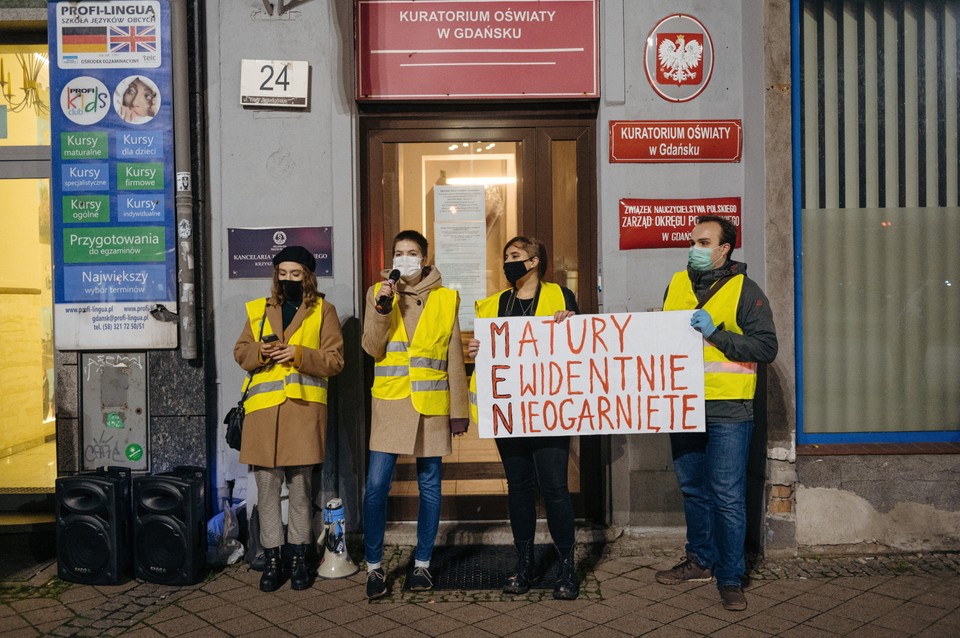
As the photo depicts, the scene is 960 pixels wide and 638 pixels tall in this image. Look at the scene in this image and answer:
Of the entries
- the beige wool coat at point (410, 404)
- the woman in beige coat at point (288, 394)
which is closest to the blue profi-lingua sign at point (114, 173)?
the woman in beige coat at point (288, 394)

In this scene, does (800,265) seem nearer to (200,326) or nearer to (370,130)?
(370,130)

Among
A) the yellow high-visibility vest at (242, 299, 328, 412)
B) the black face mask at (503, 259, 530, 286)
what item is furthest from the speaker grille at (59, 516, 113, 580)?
the black face mask at (503, 259, 530, 286)

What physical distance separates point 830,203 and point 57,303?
5.43m

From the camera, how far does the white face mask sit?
4410 mm

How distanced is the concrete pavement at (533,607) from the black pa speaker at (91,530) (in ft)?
0.32

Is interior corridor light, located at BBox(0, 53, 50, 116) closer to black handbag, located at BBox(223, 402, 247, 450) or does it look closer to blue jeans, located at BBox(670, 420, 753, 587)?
black handbag, located at BBox(223, 402, 247, 450)

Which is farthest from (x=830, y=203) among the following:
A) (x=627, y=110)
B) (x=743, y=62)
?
(x=627, y=110)

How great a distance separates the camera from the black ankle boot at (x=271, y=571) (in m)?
4.57

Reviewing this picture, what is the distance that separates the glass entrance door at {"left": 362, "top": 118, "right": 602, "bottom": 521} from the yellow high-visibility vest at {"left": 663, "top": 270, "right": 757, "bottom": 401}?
1445mm

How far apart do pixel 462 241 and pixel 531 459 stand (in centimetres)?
194

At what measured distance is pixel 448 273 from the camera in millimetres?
5742

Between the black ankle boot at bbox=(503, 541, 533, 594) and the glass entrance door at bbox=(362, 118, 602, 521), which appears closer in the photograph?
the black ankle boot at bbox=(503, 541, 533, 594)

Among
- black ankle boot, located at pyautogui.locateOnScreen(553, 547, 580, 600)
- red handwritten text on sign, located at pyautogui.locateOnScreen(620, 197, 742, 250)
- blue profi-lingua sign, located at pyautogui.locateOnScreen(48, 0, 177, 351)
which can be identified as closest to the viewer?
black ankle boot, located at pyautogui.locateOnScreen(553, 547, 580, 600)

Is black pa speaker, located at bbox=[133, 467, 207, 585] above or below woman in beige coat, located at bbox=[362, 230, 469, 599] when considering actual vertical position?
below
